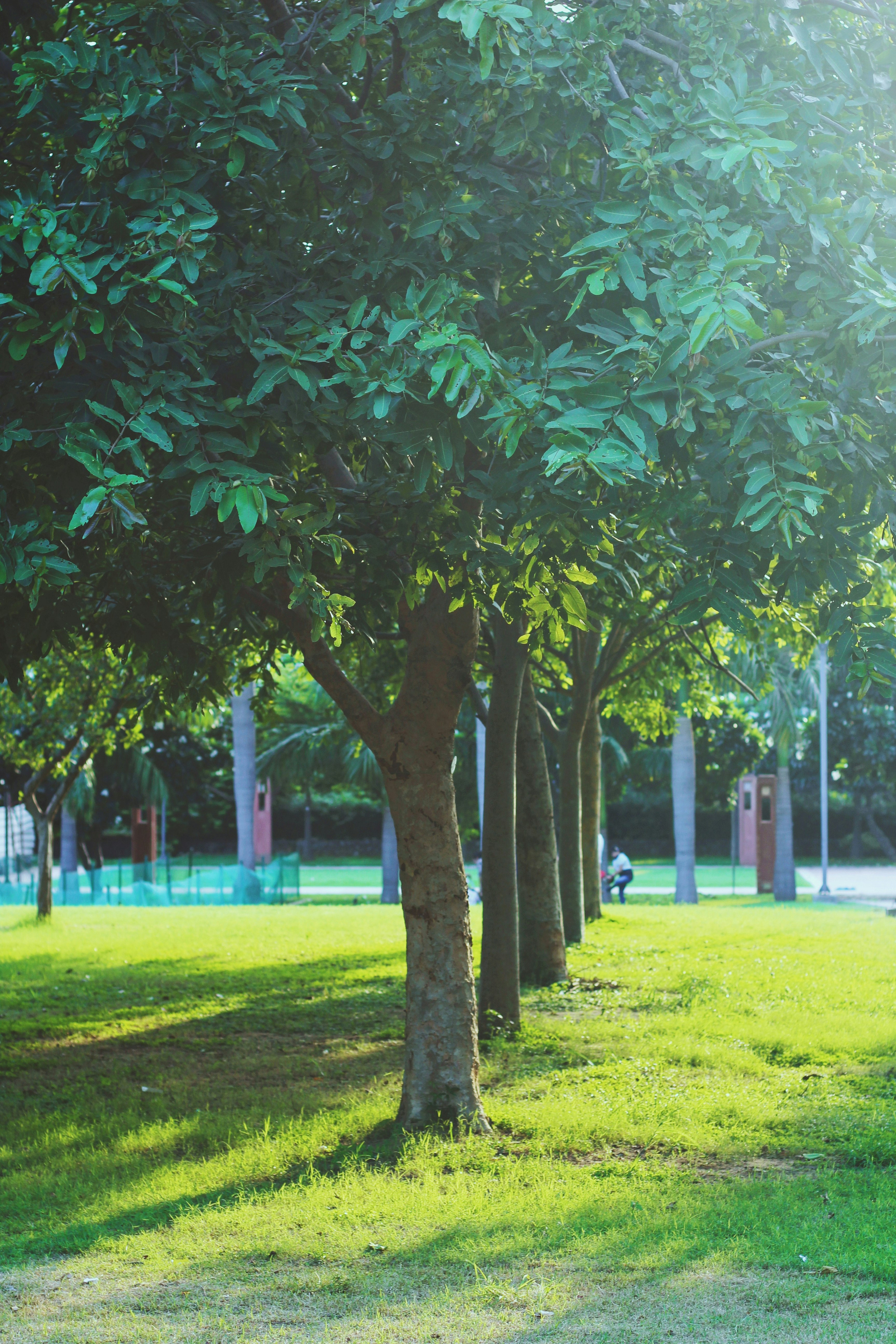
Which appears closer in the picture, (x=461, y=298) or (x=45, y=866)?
(x=461, y=298)

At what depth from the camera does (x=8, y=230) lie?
201 inches

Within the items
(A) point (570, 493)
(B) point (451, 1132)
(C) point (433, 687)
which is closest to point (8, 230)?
(A) point (570, 493)

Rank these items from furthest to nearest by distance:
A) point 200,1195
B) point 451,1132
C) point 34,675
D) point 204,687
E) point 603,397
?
point 34,675
point 204,687
point 451,1132
point 200,1195
point 603,397

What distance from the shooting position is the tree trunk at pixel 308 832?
175 feet

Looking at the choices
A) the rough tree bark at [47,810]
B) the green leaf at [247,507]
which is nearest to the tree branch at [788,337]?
the green leaf at [247,507]

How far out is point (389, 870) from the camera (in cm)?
3130

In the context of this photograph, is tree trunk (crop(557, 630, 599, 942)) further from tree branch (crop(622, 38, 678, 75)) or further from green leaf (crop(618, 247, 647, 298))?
green leaf (crop(618, 247, 647, 298))

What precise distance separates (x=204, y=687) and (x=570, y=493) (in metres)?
6.48

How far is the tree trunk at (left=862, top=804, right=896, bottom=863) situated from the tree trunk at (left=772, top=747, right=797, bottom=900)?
23.7 m

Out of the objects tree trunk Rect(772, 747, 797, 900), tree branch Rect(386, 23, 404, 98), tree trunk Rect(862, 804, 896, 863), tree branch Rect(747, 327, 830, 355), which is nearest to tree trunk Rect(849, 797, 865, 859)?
tree trunk Rect(862, 804, 896, 863)

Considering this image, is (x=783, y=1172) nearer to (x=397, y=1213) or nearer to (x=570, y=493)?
(x=397, y=1213)

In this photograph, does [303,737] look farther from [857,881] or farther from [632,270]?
[632,270]

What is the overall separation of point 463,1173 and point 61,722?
44.8 feet

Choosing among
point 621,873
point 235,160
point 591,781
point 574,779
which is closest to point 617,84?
point 235,160
